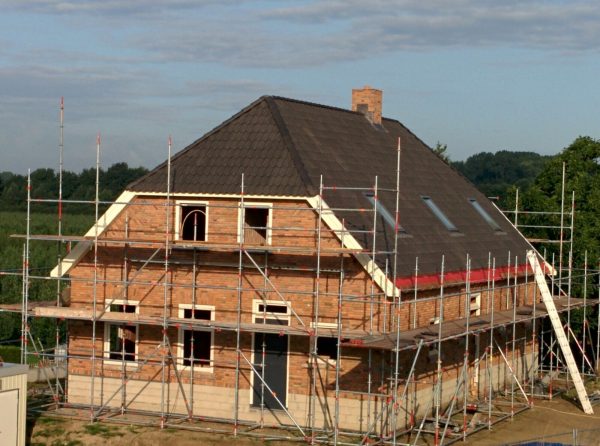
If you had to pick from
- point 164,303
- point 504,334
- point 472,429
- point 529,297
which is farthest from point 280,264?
point 529,297

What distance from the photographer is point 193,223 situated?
26.3m

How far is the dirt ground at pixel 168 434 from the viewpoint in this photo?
75.9ft

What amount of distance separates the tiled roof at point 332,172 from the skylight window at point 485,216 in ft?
2.82

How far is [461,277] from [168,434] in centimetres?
834

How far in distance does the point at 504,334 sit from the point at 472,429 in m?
6.02

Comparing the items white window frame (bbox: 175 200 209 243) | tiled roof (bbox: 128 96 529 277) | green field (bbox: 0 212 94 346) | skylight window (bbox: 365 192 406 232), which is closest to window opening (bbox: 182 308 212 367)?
white window frame (bbox: 175 200 209 243)

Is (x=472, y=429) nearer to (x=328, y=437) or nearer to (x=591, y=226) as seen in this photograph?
(x=328, y=437)

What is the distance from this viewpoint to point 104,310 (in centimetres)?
2575

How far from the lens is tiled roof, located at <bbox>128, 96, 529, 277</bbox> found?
25.2 metres

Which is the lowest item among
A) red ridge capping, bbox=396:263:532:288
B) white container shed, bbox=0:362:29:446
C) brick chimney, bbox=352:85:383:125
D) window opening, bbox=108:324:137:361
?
white container shed, bbox=0:362:29:446

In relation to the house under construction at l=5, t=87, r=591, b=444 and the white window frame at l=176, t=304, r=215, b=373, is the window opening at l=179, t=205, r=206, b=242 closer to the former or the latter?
the house under construction at l=5, t=87, r=591, b=444

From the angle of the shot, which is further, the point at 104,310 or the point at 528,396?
the point at 528,396

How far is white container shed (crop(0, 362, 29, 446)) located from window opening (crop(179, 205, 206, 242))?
497 cm

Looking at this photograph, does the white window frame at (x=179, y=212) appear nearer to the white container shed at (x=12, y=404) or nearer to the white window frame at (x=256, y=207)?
the white window frame at (x=256, y=207)
